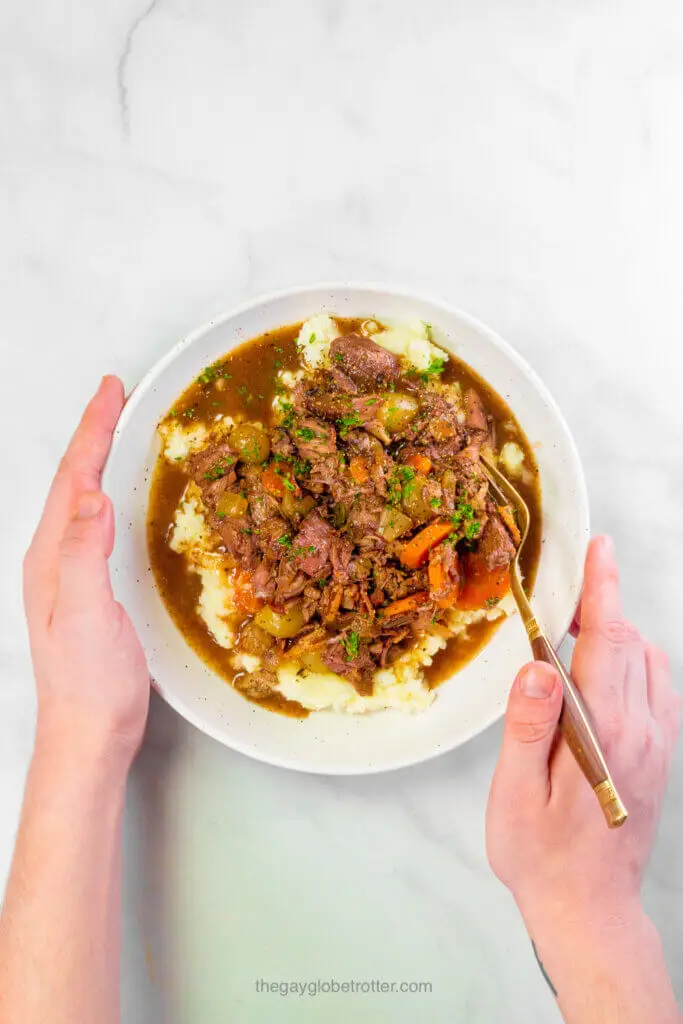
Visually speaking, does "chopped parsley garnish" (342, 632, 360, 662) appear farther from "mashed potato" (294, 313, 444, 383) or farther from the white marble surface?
the white marble surface

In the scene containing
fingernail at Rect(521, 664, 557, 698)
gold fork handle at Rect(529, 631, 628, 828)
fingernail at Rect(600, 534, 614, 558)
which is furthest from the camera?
fingernail at Rect(600, 534, 614, 558)

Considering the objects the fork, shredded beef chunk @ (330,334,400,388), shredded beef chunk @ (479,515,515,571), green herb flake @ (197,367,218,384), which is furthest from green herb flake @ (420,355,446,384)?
green herb flake @ (197,367,218,384)

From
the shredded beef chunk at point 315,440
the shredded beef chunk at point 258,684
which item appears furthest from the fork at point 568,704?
the shredded beef chunk at point 258,684

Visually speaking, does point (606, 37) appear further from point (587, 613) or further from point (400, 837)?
point (400, 837)

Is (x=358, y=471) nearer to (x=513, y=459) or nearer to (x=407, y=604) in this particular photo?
(x=407, y=604)

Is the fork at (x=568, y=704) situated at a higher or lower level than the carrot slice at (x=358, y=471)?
lower

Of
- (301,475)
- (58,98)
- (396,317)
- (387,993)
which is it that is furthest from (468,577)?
(58,98)

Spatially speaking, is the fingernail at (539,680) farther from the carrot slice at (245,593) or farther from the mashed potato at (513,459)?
the carrot slice at (245,593)

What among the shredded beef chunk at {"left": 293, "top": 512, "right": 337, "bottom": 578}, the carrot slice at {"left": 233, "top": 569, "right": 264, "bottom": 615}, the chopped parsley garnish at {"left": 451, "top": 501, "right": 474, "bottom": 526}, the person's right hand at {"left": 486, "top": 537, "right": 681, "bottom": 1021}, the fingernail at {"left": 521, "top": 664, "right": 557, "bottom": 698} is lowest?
the person's right hand at {"left": 486, "top": 537, "right": 681, "bottom": 1021}
